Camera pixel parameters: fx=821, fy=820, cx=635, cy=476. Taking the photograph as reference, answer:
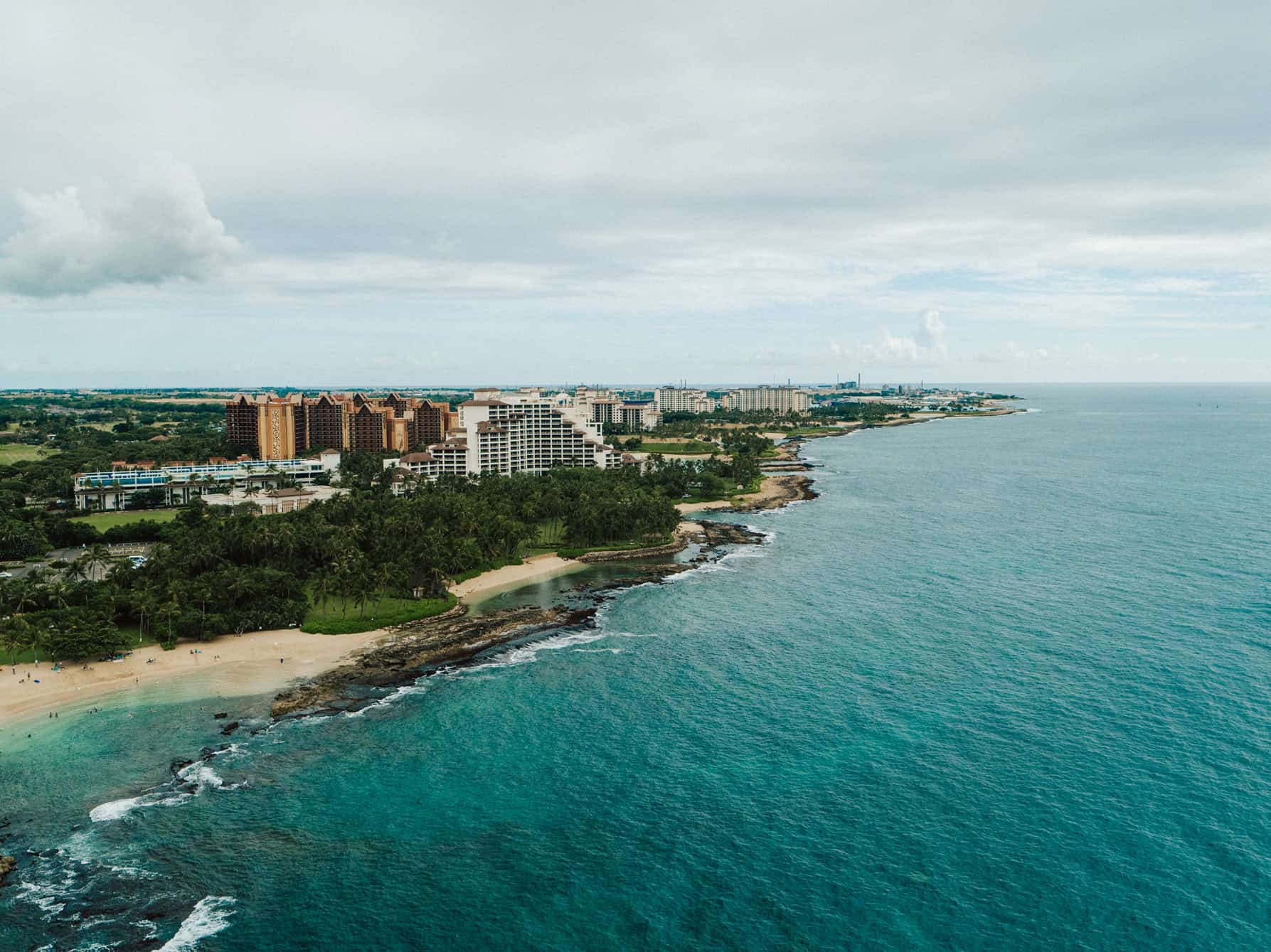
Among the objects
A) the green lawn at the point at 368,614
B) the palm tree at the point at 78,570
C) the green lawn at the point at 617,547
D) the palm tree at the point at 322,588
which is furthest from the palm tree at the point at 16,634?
the green lawn at the point at 617,547

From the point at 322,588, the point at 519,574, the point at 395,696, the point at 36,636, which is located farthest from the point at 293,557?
the point at 395,696

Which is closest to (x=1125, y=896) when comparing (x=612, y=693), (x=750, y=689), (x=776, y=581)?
(x=750, y=689)

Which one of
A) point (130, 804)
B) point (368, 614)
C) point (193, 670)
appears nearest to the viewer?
point (130, 804)

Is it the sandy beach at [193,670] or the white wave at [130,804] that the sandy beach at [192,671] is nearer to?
the sandy beach at [193,670]

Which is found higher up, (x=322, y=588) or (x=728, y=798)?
(x=322, y=588)

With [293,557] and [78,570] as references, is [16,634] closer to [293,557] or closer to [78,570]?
[78,570]

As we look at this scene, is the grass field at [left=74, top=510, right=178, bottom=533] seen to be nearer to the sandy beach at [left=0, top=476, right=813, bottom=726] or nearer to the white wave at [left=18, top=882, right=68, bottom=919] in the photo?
the sandy beach at [left=0, top=476, right=813, bottom=726]
